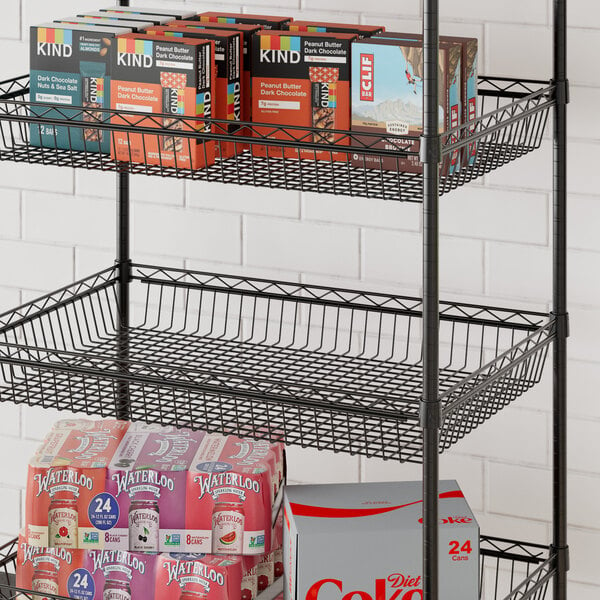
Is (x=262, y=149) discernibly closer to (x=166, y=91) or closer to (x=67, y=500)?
(x=166, y=91)

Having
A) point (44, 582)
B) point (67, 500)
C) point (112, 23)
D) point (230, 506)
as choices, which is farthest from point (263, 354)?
point (112, 23)

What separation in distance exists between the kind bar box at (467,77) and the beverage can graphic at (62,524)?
3.13 feet

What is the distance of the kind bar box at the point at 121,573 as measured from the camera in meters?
2.39

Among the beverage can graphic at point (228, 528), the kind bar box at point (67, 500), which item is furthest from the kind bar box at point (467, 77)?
the kind bar box at point (67, 500)

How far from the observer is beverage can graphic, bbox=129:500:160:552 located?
2.37 metres

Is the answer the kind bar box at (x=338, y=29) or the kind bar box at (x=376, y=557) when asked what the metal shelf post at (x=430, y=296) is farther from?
the kind bar box at (x=338, y=29)

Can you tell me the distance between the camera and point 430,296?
77.1 inches

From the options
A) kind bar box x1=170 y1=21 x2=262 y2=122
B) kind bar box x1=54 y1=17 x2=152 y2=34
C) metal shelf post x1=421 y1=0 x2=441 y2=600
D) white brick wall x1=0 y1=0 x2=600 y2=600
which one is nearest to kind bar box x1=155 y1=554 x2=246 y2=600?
metal shelf post x1=421 y1=0 x2=441 y2=600

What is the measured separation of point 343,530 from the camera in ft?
7.25

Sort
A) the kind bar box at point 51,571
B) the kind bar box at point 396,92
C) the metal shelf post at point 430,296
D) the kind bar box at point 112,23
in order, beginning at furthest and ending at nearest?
1. the kind bar box at point 51,571
2. the kind bar box at point 112,23
3. the kind bar box at point 396,92
4. the metal shelf post at point 430,296

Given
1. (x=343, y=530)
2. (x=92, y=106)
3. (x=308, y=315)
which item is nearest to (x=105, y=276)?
(x=308, y=315)

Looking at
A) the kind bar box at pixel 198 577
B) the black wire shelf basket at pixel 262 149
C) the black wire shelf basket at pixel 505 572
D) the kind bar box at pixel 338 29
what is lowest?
the black wire shelf basket at pixel 505 572

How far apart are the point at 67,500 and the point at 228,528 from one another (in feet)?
0.99

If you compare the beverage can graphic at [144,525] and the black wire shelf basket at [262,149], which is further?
the beverage can graphic at [144,525]
